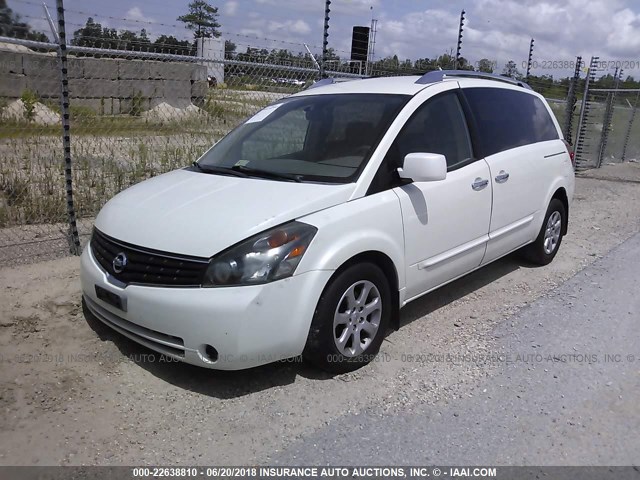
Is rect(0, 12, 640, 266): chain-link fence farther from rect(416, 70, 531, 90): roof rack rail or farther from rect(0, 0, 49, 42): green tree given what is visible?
rect(416, 70, 531, 90): roof rack rail

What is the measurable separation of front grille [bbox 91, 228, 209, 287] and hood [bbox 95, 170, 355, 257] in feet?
0.14

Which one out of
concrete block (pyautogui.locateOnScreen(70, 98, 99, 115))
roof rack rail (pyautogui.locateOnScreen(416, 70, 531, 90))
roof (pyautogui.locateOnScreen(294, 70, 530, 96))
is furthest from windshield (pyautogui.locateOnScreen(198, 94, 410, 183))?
concrete block (pyautogui.locateOnScreen(70, 98, 99, 115))

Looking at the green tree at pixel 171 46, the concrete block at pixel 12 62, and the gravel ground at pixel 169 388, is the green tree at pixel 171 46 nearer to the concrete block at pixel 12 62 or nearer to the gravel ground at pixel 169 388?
the gravel ground at pixel 169 388

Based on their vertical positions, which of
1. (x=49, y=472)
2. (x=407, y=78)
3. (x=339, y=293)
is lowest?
(x=49, y=472)

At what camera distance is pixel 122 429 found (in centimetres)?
312

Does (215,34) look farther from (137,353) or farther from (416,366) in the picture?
(416,366)

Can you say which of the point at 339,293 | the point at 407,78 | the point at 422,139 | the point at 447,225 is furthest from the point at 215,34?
the point at 339,293

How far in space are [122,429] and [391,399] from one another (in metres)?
1.55

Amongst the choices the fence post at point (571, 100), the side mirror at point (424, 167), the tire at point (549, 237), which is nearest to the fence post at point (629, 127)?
the fence post at point (571, 100)

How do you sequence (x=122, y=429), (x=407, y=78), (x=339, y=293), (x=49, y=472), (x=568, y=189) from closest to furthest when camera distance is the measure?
1. (x=49, y=472)
2. (x=122, y=429)
3. (x=339, y=293)
4. (x=407, y=78)
5. (x=568, y=189)

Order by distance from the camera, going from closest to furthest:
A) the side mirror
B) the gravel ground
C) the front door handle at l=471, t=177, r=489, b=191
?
the gravel ground
the side mirror
the front door handle at l=471, t=177, r=489, b=191

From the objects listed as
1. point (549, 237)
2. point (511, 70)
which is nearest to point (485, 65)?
point (511, 70)

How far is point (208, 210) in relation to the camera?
11.7ft

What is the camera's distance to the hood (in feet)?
10.9
